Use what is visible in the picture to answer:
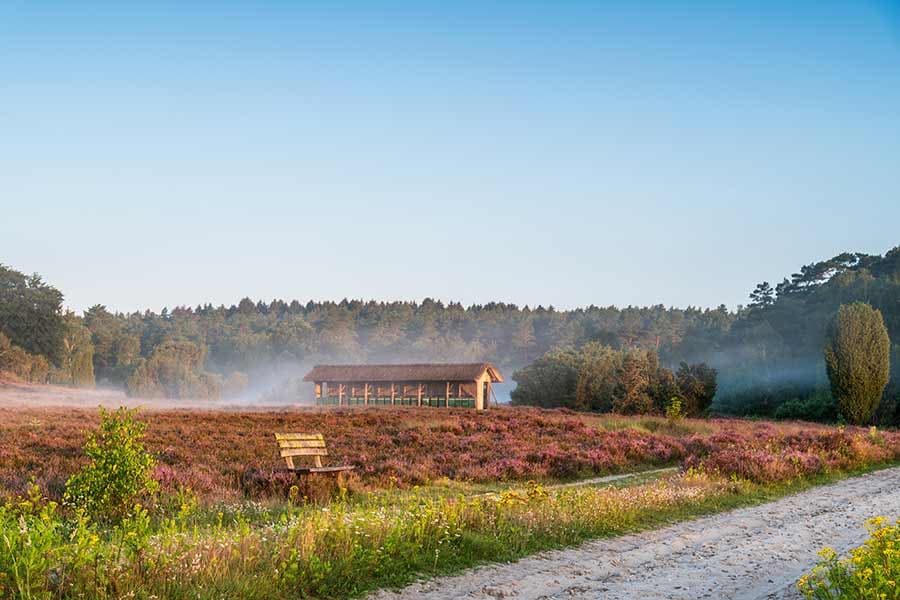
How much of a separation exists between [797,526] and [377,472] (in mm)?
9031

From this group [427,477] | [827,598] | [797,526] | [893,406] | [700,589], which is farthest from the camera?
[893,406]

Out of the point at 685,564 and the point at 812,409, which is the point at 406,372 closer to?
the point at 812,409

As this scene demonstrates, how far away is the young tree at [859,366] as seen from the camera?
42.8 meters

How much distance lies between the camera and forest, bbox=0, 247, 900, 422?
210 ft

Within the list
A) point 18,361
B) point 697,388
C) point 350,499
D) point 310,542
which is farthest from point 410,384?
point 310,542

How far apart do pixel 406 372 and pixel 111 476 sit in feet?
164

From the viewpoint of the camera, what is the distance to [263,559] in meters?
7.16

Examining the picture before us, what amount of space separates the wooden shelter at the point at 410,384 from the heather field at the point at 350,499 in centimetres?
2679

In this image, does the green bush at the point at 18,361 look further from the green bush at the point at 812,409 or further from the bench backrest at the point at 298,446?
the green bush at the point at 812,409

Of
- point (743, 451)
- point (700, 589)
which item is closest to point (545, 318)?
point (743, 451)

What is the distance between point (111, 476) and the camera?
33.7 ft

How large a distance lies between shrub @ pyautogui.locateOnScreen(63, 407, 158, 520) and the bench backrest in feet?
12.2

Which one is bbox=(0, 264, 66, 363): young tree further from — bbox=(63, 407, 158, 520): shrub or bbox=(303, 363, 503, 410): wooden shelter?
bbox=(63, 407, 158, 520): shrub

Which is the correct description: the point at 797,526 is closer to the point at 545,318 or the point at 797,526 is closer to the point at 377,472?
the point at 377,472
